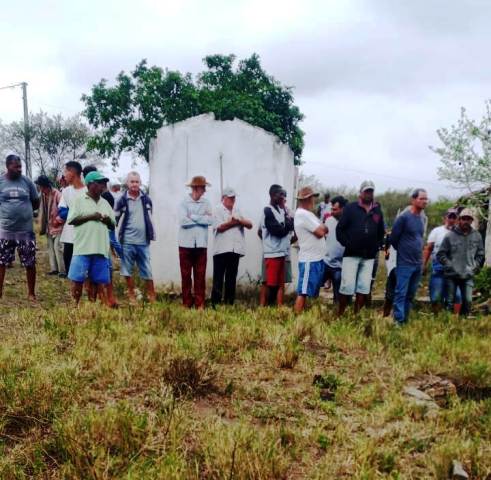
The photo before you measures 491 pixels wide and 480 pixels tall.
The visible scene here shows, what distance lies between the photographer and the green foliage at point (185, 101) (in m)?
27.8

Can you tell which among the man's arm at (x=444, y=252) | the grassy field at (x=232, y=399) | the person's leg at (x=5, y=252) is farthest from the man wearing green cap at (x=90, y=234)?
the man's arm at (x=444, y=252)

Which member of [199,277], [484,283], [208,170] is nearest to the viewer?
[199,277]

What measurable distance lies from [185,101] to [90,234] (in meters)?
23.2

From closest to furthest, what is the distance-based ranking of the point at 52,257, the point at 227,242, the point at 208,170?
1. the point at 227,242
2. the point at 208,170
3. the point at 52,257

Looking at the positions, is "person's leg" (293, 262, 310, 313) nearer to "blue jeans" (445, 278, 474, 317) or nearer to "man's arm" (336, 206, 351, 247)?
"man's arm" (336, 206, 351, 247)

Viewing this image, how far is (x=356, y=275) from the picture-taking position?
21.2ft

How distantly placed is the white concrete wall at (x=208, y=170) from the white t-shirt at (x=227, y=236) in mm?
1744

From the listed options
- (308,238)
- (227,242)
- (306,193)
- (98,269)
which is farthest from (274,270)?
(98,269)

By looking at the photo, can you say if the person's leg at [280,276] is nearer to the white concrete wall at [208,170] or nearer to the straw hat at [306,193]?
the straw hat at [306,193]

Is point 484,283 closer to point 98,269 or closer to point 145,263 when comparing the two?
point 145,263

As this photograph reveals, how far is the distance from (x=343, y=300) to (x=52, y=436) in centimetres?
421

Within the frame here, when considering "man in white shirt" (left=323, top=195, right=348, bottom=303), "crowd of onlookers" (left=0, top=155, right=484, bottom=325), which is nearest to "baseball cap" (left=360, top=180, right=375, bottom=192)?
"crowd of onlookers" (left=0, top=155, right=484, bottom=325)

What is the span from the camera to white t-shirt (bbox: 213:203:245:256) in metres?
7.29

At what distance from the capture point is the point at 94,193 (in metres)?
6.17
